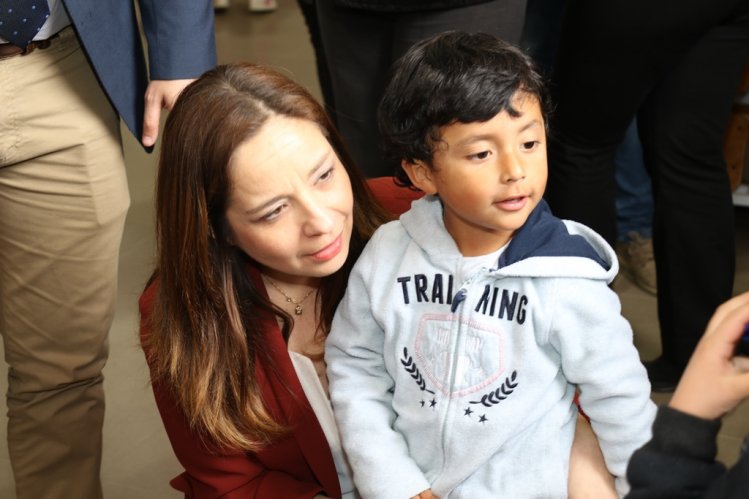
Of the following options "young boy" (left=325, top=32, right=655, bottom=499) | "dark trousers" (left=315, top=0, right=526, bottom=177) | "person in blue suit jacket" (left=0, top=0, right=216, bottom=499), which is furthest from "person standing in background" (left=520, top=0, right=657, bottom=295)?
"young boy" (left=325, top=32, right=655, bottom=499)

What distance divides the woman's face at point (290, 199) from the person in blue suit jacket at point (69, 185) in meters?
0.49

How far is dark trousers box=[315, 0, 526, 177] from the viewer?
205 cm

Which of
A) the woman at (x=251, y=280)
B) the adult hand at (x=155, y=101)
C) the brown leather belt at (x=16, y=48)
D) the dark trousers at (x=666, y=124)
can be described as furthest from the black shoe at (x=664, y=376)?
the brown leather belt at (x=16, y=48)

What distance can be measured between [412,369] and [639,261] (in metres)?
1.84

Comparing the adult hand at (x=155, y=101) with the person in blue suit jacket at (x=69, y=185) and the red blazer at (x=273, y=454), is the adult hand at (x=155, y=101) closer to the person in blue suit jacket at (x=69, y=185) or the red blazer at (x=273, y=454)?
the person in blue suit jacket at (x=69, y=185)

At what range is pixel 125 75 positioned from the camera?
1.99m

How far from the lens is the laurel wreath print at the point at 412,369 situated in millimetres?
1495

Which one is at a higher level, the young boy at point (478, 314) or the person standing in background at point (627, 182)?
the young boy at point (478, 314)

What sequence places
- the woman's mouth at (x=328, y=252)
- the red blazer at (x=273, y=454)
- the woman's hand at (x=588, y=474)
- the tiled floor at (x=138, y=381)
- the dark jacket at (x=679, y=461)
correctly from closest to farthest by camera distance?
the dark jacket at (x=679, y=461)
the woman's hand at (x=588, y=474)
the woman's mouth at (x=328, y=252)
the red blazer at (x=273, y=454)
the tiled floor at (x=138, y=381)

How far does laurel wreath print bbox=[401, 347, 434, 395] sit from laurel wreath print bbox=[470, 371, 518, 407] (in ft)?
0.25

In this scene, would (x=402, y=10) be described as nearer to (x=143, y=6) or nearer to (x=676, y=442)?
(x=143, y=6)

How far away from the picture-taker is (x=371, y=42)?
2240 mm

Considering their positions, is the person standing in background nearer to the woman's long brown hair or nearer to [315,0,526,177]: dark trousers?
[315,0,526,177]: dark trousers

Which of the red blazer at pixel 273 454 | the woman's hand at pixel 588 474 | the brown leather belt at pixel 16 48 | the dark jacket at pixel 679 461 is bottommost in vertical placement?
the red blazer at pixel 273 454
